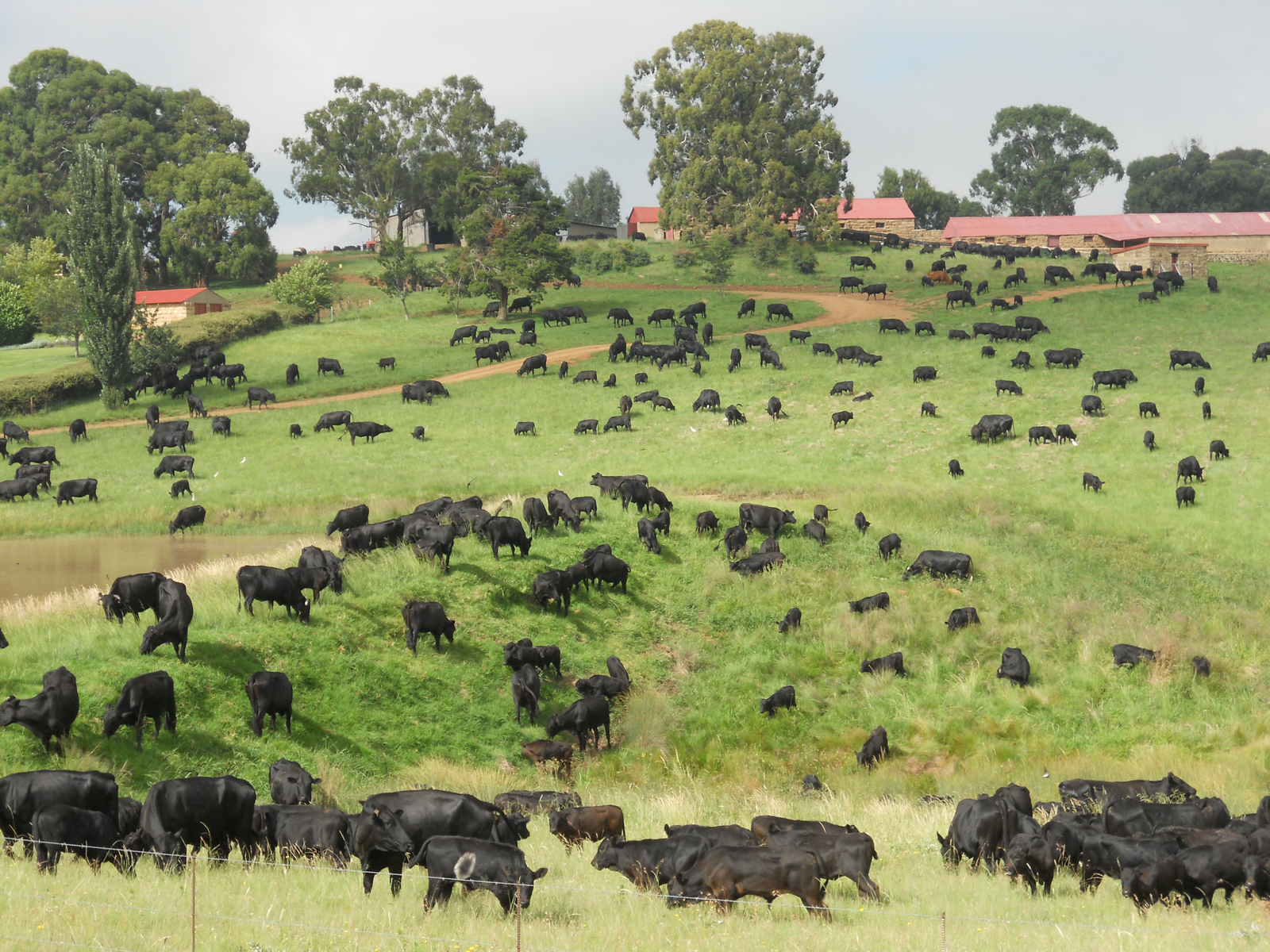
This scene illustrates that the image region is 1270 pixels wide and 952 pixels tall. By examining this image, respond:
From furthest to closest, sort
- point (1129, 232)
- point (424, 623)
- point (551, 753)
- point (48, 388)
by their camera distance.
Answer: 1. point (1129, 232)
2. point (48, 388)
3. point (424, 623)
4. point (551, 753)

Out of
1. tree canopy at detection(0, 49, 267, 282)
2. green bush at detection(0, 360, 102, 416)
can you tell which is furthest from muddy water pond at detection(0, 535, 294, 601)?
tree canopy at detection(0, 49, 267, 282)

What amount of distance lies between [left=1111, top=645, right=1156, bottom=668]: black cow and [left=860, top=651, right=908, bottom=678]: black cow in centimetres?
466

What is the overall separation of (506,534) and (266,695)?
360 inches

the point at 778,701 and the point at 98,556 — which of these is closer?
the point at 778,701

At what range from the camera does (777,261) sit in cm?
8906

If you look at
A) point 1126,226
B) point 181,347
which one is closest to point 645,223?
point 1126,226

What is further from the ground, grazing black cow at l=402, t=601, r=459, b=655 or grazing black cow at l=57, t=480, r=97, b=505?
grazing black cow at l=57, t=480, r=97, b=505

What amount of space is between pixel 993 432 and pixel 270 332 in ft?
165

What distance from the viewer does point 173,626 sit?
17.8 m

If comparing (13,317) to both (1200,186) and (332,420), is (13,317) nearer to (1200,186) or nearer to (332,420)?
(332,420)

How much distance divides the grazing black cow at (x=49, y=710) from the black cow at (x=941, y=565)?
19.7 meters

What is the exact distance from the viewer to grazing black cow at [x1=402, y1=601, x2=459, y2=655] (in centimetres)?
2086

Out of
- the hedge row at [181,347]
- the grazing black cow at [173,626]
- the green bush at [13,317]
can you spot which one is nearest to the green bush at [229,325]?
the hedge row at [181,347]

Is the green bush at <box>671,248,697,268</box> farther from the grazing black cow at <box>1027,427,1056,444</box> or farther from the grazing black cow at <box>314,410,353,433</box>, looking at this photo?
the grazing black cow at <box>1027,427,1056,444</box>
